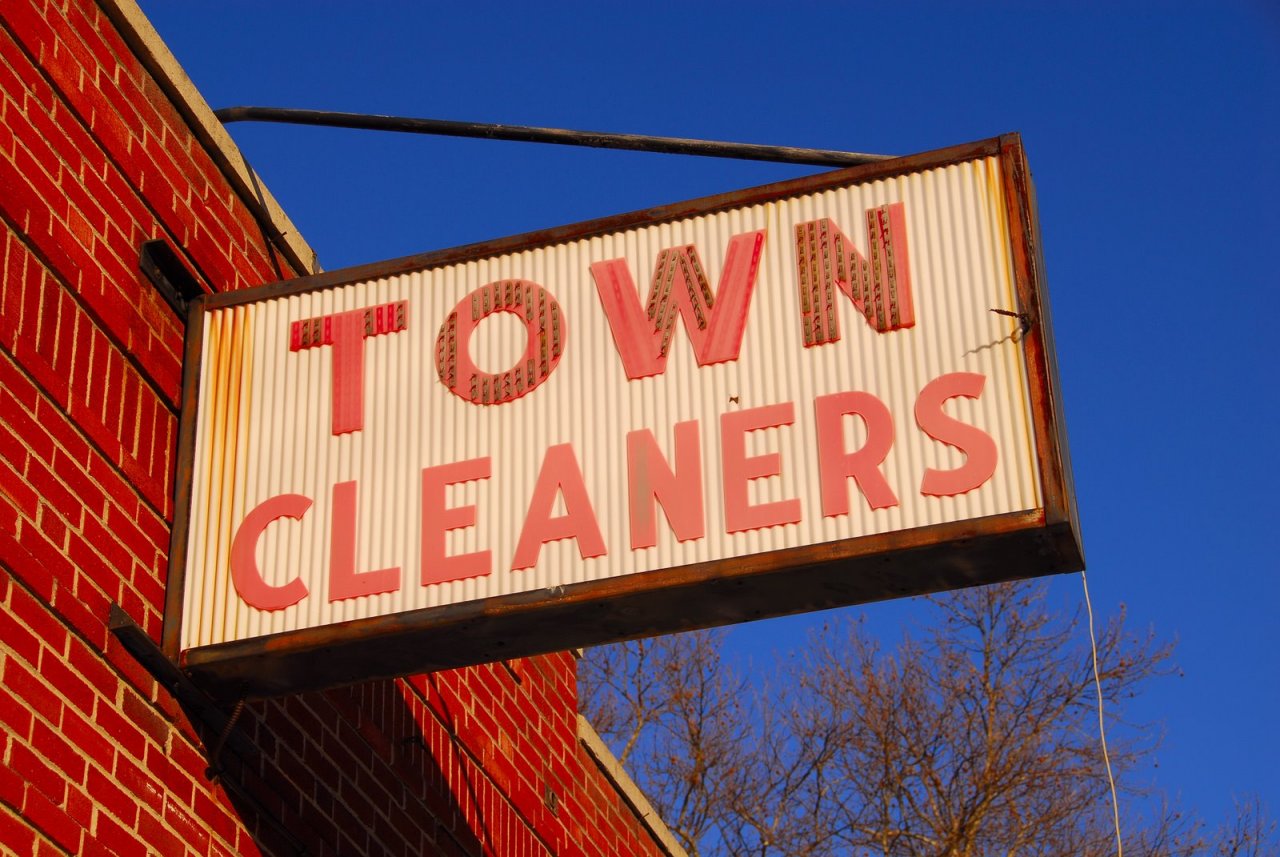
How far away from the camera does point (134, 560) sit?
6.58m

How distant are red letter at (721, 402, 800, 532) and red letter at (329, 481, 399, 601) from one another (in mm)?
1154

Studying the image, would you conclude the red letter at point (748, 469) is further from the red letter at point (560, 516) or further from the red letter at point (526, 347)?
the red letter at point (526, 347)

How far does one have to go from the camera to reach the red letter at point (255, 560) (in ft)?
21.6

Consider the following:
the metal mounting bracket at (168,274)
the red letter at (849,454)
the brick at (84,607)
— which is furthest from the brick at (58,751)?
the red letter at (849,454)

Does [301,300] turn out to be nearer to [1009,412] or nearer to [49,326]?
[49,326]

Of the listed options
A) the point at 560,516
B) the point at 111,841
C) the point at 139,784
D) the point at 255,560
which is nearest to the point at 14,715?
the point at 111,841

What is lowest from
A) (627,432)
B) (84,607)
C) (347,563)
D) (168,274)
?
(84,607)

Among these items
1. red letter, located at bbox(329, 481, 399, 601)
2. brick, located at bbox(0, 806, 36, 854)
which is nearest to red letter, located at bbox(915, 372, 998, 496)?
red letter, located at bbox(329, 481, 399, 601)

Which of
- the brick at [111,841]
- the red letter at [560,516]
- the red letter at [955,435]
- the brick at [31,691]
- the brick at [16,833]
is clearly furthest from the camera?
the red letter at [560,516]

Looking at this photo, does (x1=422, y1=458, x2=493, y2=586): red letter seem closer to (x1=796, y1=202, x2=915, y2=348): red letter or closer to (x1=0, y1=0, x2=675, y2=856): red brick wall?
(x1=0, y1=0, x2=675, y2=856): red brick wall

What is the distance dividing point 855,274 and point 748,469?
2.70 ft

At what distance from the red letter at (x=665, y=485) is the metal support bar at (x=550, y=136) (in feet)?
4.35

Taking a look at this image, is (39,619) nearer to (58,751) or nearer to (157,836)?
(58,751)

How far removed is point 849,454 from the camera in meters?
6.32
